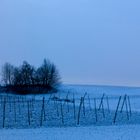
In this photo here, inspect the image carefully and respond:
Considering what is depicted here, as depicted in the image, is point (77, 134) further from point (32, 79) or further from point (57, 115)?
point (32, 79)

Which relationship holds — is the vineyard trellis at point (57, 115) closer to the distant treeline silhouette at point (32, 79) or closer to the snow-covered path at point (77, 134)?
the snow-covered path at point (77, 134)

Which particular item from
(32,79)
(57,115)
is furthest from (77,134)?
(32,79)

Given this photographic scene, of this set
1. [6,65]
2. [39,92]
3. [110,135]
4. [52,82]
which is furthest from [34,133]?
[6,65]

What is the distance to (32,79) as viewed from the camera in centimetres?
9162

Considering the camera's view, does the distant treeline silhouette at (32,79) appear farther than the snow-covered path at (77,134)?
Yes

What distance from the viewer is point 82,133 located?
1864 cm

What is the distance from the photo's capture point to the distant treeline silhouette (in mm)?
87731

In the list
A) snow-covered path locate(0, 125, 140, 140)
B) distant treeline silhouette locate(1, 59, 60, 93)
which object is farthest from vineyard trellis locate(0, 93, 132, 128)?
distant treeline silhouette locate(1, 59, 60, 93)

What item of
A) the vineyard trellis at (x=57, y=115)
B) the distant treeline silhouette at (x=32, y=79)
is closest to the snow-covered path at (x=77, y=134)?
the vineyard trellis at (x=57, y=115)

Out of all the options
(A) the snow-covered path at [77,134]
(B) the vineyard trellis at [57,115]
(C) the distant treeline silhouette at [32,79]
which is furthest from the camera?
(C) the distant treeline silhouette at [32,79]

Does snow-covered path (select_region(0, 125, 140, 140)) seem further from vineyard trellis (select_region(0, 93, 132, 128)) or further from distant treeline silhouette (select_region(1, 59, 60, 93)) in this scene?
distant treeline silhouette (select_region(1, 59, 60, 93))

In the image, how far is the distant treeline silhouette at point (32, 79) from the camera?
8773 centimetres

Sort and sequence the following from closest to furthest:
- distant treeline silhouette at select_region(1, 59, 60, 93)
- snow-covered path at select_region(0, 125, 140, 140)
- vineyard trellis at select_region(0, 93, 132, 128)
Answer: snow-covered path at select_region(0, 125, 140, 140), vineyard trellis at select_region(0, 93, 132, 128), distant treeline silhouette at select_region(1, 59, 60, 93)

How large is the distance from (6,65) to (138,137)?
8829cm
